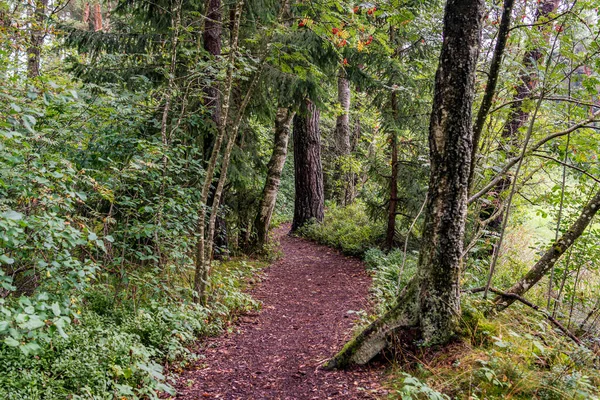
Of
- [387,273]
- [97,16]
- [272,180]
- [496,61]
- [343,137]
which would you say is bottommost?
[387,273]

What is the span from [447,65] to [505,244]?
7.63 m

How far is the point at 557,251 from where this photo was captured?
157 inches

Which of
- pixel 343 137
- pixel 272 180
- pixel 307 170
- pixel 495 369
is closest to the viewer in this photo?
pixel 495 369

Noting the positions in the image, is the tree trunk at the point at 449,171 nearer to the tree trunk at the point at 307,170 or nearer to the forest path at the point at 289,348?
the forest path at the point at 289,348

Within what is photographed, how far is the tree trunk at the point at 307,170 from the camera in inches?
471

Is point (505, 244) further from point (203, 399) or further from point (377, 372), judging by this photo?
point (203, 399)

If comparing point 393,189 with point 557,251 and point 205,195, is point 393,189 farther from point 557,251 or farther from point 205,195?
point 205,195

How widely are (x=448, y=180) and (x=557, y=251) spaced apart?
1657 mm

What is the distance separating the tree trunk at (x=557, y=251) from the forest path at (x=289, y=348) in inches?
69.7

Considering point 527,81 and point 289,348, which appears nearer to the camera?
point 289,348

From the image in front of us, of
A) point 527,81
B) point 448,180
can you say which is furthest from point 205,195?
point 527,81

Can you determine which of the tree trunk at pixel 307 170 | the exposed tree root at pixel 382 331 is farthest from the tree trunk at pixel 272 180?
the exposed tree root at pixel 382 331

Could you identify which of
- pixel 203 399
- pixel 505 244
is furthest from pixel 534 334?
pixel 505 244

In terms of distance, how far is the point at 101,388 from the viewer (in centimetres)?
296
